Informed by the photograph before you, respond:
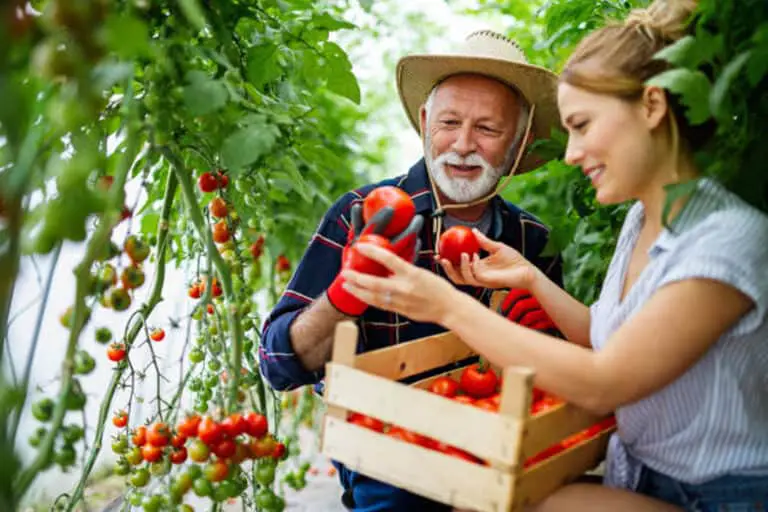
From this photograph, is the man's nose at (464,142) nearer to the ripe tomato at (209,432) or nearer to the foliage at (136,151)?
the foliage at (136,151)

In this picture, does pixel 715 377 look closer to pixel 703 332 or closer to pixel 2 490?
pixel 703 332

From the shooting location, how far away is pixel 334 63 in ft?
6.14

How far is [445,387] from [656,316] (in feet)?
1.95

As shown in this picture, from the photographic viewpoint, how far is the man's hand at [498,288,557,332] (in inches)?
75.6

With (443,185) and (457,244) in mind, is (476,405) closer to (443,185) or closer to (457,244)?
(457,244)

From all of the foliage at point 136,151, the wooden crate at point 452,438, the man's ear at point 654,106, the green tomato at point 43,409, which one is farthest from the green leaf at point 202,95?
the man's ear at point 654,106

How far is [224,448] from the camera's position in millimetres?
1469

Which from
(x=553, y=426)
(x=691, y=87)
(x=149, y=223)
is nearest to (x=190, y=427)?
(x=553, y=426)

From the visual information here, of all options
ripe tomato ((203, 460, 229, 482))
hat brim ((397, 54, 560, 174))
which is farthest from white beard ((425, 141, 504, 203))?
ripe tomato ((203, 460, 229, 482))

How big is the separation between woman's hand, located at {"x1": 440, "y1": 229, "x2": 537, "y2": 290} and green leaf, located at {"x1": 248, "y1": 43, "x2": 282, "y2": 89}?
0.62 meters

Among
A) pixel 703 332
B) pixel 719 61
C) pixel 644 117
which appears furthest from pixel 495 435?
pixel 719 61

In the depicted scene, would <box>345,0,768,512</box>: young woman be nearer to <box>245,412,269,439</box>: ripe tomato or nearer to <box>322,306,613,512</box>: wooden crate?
<box>322,306,613,512</box>: wooden crate

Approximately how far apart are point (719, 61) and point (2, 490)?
1.39 metres

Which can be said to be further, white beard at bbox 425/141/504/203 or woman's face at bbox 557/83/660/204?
white beard at bbox 425/141/504/203
